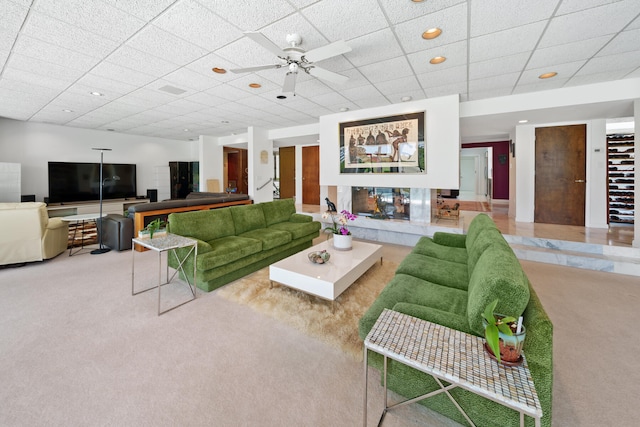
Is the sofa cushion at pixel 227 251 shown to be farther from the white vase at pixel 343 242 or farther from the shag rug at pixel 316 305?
the white vase at pixel 343 242

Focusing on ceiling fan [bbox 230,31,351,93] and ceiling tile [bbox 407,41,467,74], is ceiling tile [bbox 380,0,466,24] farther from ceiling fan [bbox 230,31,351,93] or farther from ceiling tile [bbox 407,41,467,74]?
ceiling tile [bbox 407,41,467,74]

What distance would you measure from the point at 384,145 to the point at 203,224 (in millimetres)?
3856

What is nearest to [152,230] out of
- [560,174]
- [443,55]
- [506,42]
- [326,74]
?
[326,74]

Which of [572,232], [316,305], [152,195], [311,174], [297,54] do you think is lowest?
[316,305]

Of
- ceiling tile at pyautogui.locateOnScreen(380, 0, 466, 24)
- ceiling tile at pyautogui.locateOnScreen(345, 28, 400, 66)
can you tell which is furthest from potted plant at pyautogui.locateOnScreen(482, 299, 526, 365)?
ceiling tile at pyautogui.locateOnScreen(345, 28, 400, 66)

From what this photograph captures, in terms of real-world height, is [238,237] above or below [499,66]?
below

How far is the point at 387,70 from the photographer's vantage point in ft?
11.9

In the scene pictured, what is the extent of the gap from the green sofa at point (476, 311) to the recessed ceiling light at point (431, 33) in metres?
2.03

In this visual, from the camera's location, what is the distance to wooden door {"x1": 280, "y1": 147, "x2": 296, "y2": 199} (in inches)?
391

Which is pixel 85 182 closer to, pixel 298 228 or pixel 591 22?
pixel 298 228

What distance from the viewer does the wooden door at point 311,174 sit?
945cm

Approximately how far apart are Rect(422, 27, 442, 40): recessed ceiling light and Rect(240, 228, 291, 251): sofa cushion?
9.89ft

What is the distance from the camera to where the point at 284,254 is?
166 inches

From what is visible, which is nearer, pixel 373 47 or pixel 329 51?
pixel 329 51
